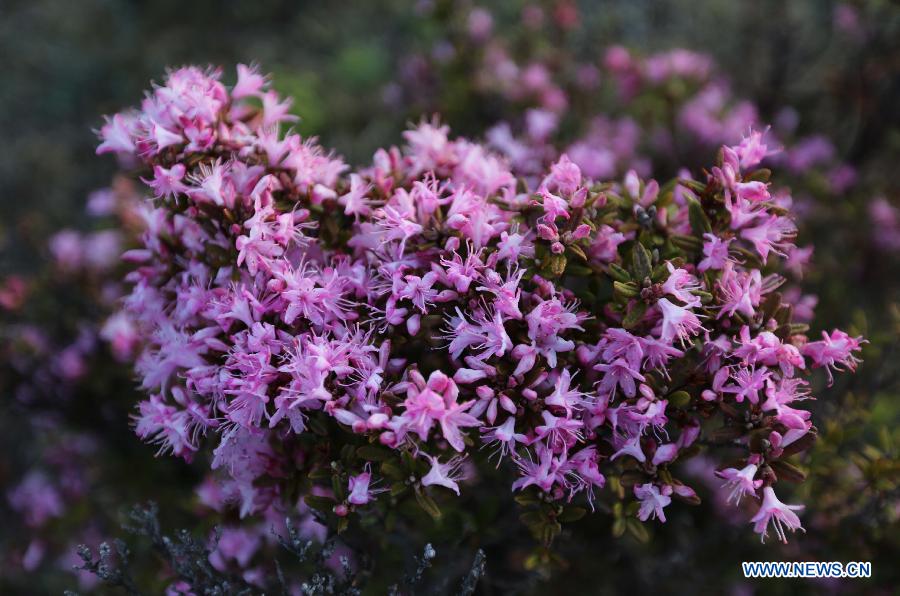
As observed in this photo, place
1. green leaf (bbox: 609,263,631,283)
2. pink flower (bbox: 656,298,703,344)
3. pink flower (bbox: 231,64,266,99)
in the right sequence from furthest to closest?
pink flower (bbox: 231,64,266,99), green leaf (bbox: 609,263,631,283), pink flower (bbox: 656,298,703,344)

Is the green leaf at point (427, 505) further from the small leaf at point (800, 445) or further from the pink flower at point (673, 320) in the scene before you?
the small leaf at point (800, 445)

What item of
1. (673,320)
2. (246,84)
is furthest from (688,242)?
(246,84)

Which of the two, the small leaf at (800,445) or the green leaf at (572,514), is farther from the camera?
the green leaf at (572,514)

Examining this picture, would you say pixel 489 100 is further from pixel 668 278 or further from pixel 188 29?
pixel 188 29

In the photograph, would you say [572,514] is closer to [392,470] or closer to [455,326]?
[392,470]

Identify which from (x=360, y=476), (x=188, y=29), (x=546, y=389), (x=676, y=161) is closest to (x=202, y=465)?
(x=360, y=476)

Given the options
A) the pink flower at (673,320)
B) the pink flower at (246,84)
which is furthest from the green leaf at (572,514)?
the pink flower at (246,84)

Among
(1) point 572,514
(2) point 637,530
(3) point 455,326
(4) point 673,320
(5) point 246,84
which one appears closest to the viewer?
(4) point 673,320

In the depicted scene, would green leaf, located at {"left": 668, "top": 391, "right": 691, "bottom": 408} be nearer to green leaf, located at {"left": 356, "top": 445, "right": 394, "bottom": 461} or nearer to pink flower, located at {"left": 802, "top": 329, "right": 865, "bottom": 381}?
pink flower, located at {"left": 802, "top": 329, "right": 865, "bottom": 381}

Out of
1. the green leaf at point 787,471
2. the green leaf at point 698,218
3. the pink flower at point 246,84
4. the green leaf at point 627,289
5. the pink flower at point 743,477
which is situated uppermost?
the pink flower at point 246,84

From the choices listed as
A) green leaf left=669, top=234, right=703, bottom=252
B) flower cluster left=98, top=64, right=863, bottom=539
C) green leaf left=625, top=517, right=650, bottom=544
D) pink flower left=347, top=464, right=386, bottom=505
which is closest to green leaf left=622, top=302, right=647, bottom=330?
flower cluster left=98, top=64, right=863, bottom=539
